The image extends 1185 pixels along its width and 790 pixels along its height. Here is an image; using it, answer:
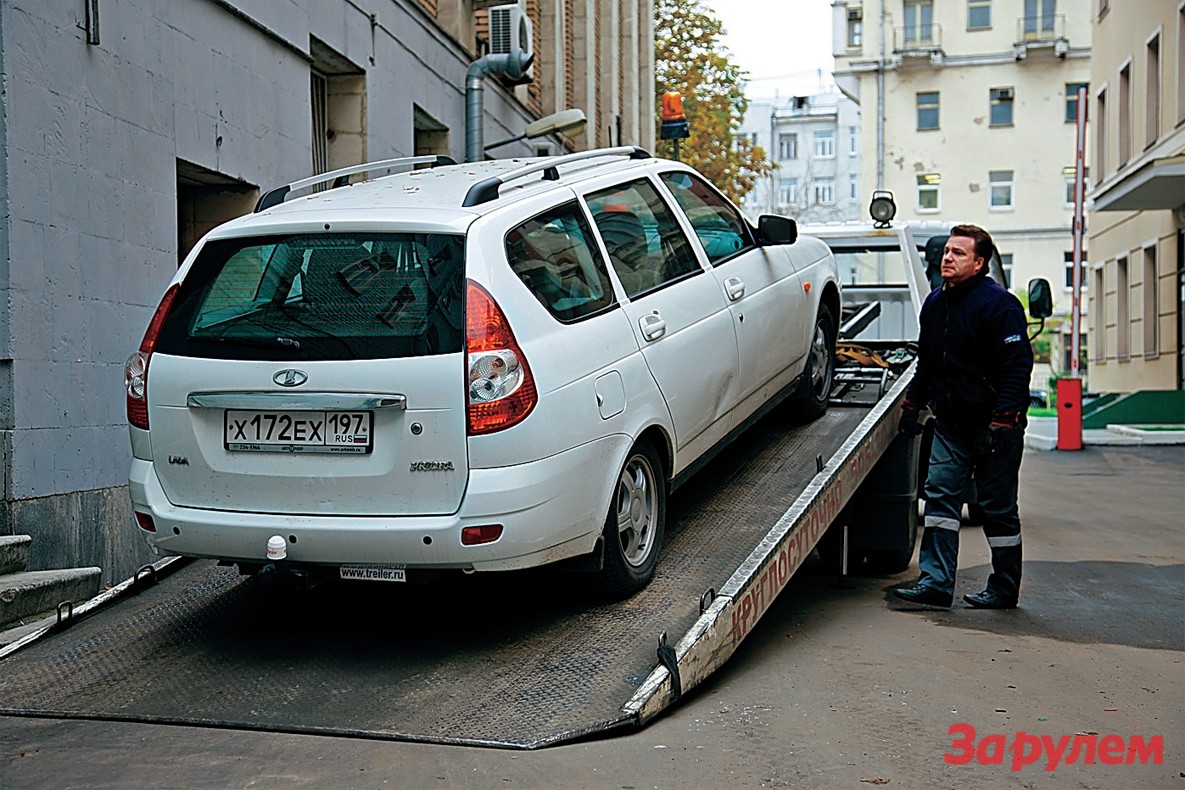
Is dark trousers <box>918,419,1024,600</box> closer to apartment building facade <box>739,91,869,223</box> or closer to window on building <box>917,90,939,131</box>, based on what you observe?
window on building <box>917,90,939,131</box>

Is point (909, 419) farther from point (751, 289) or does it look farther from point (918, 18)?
point (918, 18)

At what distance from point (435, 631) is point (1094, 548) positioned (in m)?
6.68

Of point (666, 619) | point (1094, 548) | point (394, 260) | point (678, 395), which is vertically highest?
point (394, 260)

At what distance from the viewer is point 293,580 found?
4.96 meters

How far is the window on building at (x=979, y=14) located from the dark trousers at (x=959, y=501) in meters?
51.4

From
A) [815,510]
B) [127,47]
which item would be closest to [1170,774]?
[815,510]

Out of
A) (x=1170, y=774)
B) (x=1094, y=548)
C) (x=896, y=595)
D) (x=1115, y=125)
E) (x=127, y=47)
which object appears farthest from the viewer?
(x=1115, y=125)

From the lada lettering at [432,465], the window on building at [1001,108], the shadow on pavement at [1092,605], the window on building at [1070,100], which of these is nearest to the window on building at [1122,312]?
the shadow on pavement at [1092,605]

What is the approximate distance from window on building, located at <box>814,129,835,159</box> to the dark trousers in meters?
80.0

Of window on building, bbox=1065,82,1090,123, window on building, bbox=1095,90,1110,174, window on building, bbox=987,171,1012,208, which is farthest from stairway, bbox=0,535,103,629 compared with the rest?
window on building, bbox=1065,82,1090,123

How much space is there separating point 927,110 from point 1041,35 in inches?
203

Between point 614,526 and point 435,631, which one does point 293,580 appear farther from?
point 614,526

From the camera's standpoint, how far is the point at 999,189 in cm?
5581

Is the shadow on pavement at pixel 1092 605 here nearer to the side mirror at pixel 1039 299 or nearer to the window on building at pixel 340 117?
the side mirror at pixel 1039 299
